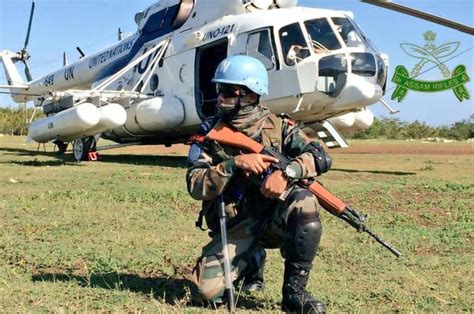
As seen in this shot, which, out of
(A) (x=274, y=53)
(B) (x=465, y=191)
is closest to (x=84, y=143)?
(A) (x=274, y=53)

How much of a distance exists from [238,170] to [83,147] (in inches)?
455

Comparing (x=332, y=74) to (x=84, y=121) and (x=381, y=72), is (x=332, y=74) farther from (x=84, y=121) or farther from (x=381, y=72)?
(x=84, y=121)

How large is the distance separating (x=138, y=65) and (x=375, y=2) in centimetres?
872

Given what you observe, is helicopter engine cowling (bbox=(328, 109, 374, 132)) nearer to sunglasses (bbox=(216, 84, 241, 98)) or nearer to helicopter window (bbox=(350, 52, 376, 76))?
helicopter window (bbox=(350, 52, 376, 76))

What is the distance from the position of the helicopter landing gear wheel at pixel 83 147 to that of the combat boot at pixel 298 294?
11.4 m

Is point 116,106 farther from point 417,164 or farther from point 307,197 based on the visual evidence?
point 307,197

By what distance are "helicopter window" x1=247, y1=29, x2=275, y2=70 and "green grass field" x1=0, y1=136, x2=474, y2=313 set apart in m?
2.80

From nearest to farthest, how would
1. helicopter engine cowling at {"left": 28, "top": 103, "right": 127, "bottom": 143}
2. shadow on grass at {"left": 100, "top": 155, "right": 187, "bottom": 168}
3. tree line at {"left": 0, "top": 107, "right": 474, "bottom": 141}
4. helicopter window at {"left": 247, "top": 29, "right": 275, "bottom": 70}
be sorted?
helicopter window at {"left": 247, "top": 29, "right": 275, "bottom": 70} < helicopter engine cowling at {"left": 28, "top": 103, "right": 127, "bottom": 143} < shadow on grass at {"left": 100, "top": 155, "right": 187, "bottom": 168} < tree line at {"left": 0, "top": 107, "right": 474, "bottom": 141}

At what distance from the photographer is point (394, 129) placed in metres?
40.2

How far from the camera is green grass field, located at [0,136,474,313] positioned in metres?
3.83

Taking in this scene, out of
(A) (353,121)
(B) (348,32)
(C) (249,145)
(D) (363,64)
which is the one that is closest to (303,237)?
(C) (249,145)

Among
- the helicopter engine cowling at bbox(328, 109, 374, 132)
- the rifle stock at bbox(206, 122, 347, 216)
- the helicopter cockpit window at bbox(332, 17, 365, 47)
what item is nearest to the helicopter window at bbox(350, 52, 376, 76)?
the helicopter cockpit window at bbox(332, 17, 365, 47)

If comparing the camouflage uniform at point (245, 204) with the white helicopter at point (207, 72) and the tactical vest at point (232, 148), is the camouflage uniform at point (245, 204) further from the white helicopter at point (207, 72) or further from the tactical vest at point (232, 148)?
the white helicopter at point (207, 72)

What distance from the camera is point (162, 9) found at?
14.8m
